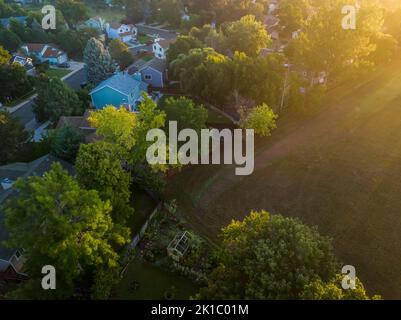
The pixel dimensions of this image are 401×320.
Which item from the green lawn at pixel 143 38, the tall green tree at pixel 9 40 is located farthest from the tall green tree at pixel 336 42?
the tall green tree at pixel 9 40

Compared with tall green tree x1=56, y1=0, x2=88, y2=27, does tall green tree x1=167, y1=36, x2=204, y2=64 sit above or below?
above

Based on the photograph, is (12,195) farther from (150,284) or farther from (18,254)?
(150,284)

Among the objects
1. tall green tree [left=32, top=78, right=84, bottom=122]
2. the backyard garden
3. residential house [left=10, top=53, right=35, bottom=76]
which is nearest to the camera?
the backyard garden

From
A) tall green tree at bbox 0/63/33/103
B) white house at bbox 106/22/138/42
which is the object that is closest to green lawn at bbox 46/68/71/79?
tall green tree at bbox 0/63/33/103

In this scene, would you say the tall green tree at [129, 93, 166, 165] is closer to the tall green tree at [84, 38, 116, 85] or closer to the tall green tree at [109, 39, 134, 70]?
the tall green tree at [84, 38, 116, 85]
